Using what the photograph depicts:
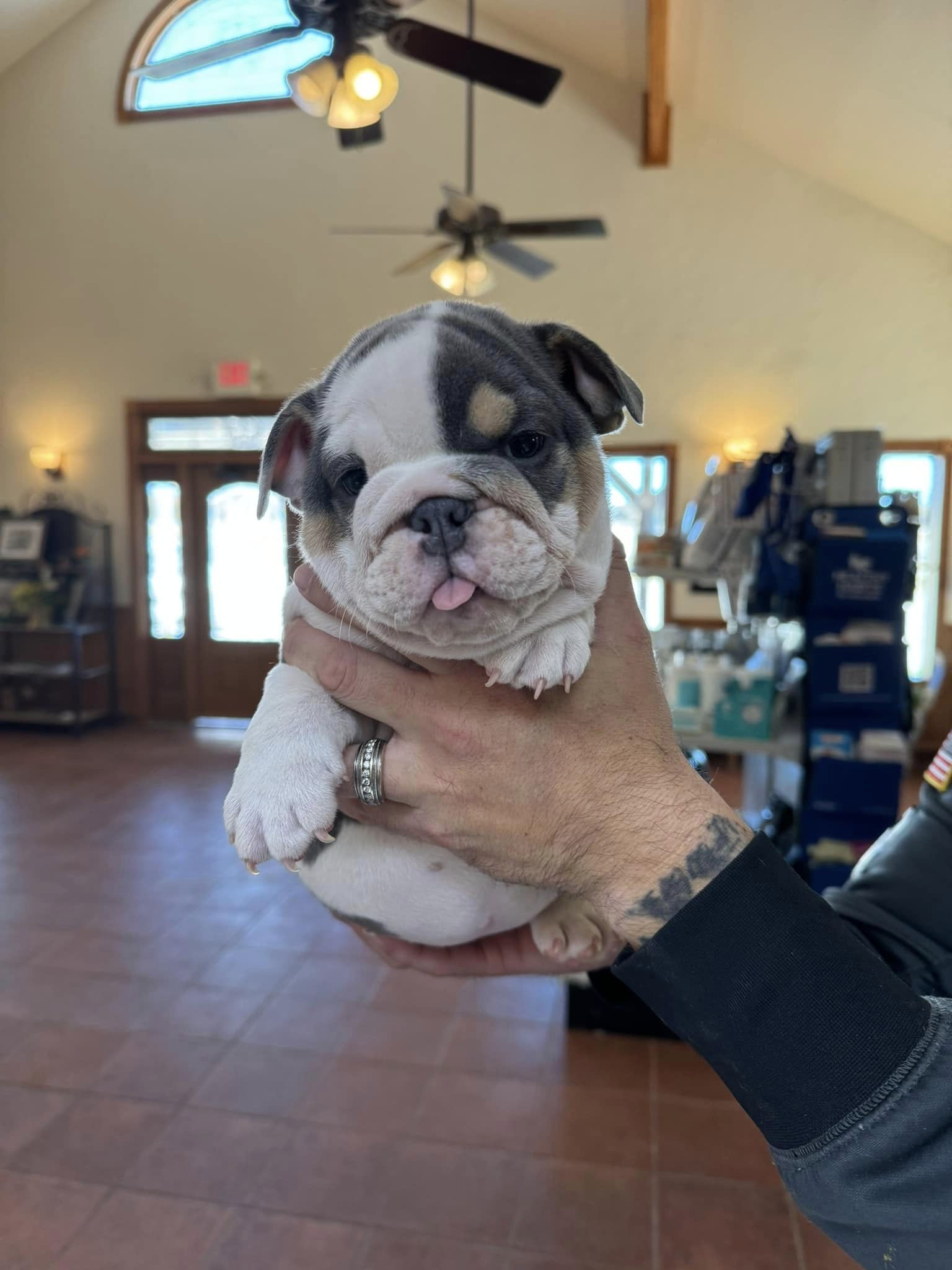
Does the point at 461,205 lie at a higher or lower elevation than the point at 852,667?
higher

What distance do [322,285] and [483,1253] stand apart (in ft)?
28.2

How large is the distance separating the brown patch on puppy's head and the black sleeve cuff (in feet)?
2.04

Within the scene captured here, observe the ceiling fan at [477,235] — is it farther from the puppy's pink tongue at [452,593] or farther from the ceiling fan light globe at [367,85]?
the puppy's pink tongue at [452,593]

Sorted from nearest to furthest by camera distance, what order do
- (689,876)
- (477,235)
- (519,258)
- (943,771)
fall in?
(689,876)
(943,771)
(477,235)
(519,258)

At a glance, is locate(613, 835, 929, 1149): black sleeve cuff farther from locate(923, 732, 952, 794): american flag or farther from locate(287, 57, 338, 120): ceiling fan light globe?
locate(287, 57, 338, 120): ceiling fan light globe

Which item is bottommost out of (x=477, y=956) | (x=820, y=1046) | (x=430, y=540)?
(x=477, y=956)

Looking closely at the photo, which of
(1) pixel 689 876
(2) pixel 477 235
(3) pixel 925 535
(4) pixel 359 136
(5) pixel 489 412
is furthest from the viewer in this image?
(3) pixel 925 535

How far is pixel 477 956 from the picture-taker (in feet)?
5.63

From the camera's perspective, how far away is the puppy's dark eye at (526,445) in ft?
4.04

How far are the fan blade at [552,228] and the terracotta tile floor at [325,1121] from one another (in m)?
4.43

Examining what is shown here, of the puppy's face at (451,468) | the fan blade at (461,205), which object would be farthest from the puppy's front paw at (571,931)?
the fan blade at (461,205)

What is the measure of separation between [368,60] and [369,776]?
4.75 m

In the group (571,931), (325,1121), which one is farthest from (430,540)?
(325,1121)

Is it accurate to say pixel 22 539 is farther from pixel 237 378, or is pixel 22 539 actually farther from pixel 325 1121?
pixel 325 1121
